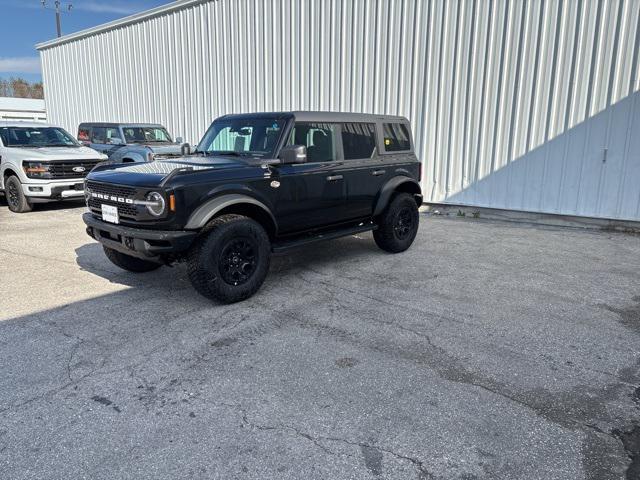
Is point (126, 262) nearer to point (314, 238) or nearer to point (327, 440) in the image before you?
point (314, 238)

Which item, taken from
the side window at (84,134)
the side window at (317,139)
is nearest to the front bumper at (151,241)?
the side window at (317,139)

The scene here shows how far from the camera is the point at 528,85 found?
9.03 m

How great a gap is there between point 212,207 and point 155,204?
0.50 metres

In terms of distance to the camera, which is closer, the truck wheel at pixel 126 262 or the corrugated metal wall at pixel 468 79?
the truck wheel at pixel 126 262

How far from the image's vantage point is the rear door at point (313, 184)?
16.6ft

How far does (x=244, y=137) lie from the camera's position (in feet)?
17.7

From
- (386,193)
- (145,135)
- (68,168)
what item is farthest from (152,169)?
(145,135)

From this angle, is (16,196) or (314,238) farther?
(16,196)

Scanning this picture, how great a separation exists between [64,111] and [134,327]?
62.3ft

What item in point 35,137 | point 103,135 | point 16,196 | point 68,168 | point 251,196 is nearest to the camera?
point 251,196

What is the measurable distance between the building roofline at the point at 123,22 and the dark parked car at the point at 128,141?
3.99m

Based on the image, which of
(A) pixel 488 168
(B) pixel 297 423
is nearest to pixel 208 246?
(B) pixel 297 423

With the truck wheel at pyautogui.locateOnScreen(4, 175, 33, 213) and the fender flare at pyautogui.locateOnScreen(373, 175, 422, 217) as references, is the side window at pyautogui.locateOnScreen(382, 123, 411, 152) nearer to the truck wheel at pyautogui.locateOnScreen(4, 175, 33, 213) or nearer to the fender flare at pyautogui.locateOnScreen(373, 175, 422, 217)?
the fender flare at pyautogui.locateOnScreen(373, 175, 422, 217)

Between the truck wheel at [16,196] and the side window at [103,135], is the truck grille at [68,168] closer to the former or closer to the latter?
the truck wheel at [16,196]
